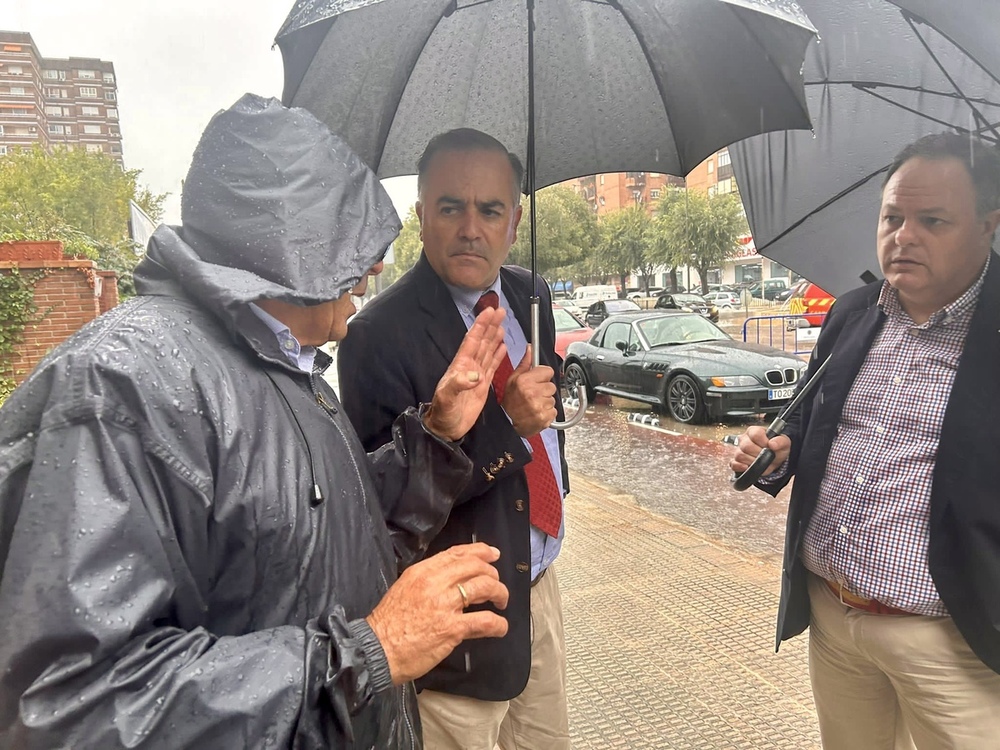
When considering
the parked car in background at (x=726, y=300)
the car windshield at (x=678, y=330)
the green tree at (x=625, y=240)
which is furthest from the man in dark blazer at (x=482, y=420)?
the green tree at (x=625, y=240)

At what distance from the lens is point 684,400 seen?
382 inches

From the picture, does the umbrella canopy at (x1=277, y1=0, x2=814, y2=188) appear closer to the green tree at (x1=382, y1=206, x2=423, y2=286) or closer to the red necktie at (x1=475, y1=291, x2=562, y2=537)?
the green tree at (x1=382, y1=206, x2=423, y2=286)

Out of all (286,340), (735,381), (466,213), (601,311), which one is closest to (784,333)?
(601,311)

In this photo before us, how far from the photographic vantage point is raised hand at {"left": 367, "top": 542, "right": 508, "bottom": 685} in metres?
1.04

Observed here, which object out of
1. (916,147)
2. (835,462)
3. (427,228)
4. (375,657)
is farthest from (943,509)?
(427,228)

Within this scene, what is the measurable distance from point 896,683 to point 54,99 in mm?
96209

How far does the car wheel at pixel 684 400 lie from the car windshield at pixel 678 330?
96cm

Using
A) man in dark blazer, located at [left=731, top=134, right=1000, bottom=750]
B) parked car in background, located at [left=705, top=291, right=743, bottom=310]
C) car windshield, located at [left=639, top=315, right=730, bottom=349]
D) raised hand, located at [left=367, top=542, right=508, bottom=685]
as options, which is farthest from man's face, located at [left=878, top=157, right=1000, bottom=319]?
parked car in background, located at [left=705, top=291, right=743, bottom=310]

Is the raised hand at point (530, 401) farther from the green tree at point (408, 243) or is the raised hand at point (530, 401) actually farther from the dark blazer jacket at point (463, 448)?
the green tree at point (408, 243)

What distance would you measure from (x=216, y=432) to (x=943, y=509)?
5.68ft

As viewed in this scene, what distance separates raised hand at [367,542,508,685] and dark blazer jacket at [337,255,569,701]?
0.66 m

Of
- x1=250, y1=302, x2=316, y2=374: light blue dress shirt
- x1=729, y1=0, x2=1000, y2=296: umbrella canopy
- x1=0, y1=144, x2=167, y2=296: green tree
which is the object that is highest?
x1=0, y1=144, x2=167, y2=296: green tree

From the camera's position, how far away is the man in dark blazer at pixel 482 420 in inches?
74.6

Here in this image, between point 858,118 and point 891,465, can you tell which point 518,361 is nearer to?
point 891,465
